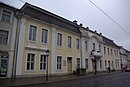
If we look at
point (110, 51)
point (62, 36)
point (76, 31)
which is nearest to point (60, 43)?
point (62, 36)

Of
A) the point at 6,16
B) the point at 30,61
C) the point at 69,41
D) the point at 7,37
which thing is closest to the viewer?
the point at 7,37

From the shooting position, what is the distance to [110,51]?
4519 cm

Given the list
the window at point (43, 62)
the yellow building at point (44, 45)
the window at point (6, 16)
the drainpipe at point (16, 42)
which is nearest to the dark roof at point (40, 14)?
the yellow building at point (44, 45)

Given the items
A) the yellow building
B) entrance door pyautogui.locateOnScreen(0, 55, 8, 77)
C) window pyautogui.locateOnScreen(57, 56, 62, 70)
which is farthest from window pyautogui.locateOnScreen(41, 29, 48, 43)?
entrance door pyautogui.locateOnScreen(0, 55, 8, 77)

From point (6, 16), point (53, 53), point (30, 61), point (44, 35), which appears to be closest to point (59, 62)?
point (53, 53)

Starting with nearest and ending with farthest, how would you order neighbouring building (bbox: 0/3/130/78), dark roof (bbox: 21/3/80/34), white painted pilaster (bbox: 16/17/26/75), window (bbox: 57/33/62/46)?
neighbouring building (bbox: 0/3/130/78) → white painted pilaster (bbox: 16/17/26/75) → dark roof (bbox: 21/3/80/34) → window (bbox: 57/33/62/46)

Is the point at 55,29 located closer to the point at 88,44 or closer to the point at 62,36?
the point at 62,36

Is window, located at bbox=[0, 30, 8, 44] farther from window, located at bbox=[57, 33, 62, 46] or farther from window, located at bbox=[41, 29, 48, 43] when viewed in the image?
window, located at bbox=[57, 33, 62, 46]

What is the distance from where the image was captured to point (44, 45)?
21.8 metres

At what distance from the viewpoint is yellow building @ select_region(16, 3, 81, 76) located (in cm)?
1894

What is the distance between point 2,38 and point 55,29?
29.9ft

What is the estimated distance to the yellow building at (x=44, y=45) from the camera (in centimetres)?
1894

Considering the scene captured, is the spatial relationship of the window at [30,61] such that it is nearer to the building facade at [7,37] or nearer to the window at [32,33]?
the window at [32,33]

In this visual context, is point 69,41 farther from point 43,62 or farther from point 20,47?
point 20,47
